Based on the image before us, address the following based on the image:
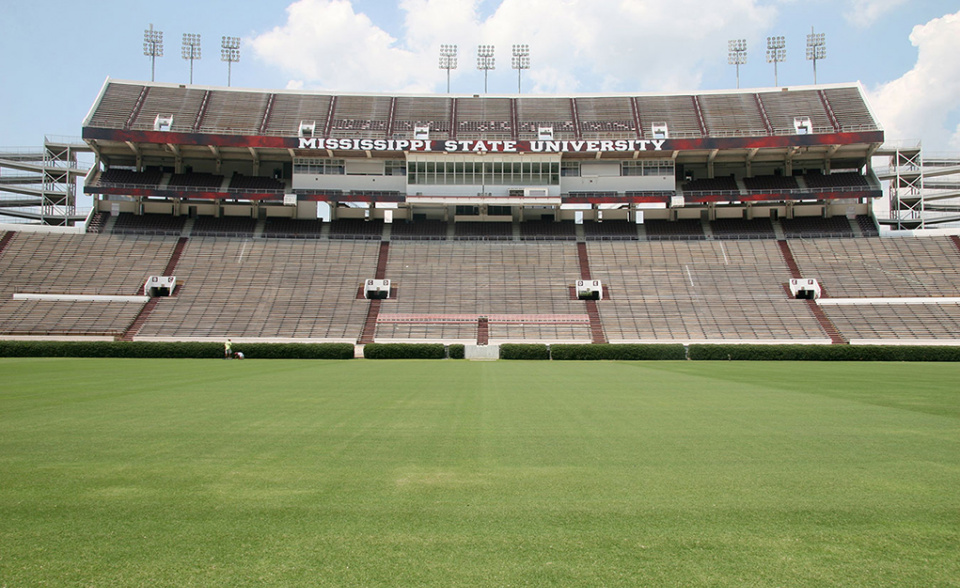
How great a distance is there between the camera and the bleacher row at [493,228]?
51219mm

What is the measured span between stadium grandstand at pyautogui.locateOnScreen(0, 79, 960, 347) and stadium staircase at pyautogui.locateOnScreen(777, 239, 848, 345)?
232mm

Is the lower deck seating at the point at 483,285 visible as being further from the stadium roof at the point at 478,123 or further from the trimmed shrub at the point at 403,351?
the stadium roof at the point at 478,123

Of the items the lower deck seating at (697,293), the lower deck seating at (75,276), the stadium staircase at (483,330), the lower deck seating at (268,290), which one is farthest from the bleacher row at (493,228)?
the stadium staircase at (483,330)

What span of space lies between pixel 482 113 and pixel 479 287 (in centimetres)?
2191

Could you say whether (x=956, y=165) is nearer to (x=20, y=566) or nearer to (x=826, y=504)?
(x=826, y=504)

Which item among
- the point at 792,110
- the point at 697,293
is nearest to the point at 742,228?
the point at 697,293

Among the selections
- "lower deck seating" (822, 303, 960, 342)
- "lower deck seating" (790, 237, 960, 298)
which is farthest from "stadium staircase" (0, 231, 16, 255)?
"lower deck seating" (790, 237, 960, 298)

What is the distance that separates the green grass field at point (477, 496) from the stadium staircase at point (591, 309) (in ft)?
95.0

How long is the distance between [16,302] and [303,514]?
47195 mm

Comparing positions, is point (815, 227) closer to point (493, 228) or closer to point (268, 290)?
point (493, 228)

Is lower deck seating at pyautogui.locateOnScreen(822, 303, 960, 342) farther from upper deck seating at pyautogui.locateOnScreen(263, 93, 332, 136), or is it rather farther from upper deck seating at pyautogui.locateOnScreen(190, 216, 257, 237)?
upper deck seating at pyautogui.locateOnScreen(190, 216, 257, 237)

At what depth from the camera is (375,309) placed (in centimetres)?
4288

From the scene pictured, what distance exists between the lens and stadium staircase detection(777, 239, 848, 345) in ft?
126

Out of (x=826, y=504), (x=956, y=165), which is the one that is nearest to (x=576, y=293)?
(x=826, y=504)
